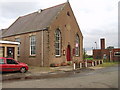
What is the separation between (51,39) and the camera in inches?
837

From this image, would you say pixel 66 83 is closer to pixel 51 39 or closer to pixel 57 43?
pixel 51 39

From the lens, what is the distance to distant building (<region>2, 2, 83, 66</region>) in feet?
68.8

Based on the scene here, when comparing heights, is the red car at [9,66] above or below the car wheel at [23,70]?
above

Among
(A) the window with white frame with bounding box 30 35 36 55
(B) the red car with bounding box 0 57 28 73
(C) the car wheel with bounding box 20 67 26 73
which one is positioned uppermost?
(A) the window with white frame with bounding box 30 35 36 55

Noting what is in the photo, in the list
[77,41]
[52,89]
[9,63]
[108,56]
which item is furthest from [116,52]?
[52,89]

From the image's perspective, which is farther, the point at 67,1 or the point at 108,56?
the point at 108,56

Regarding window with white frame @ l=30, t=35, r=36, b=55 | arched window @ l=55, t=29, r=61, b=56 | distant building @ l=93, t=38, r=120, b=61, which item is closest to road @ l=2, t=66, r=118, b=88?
arched window @ l=55, t=29, r=61, b=56

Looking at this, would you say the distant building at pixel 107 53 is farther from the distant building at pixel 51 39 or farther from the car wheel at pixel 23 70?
the car wheel at pixel 23 70

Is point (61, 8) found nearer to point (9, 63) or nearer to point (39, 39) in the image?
point (39, 39)

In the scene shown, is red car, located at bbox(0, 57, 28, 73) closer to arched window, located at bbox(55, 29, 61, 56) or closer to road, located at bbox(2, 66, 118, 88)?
road, located at bbox(2, 66, 118, 88)

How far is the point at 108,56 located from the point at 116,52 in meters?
2.36

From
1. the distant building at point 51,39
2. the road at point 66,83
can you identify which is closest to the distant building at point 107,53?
the distant building at point 51,39

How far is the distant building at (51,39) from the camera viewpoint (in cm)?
2097

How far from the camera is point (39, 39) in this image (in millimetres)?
21688
